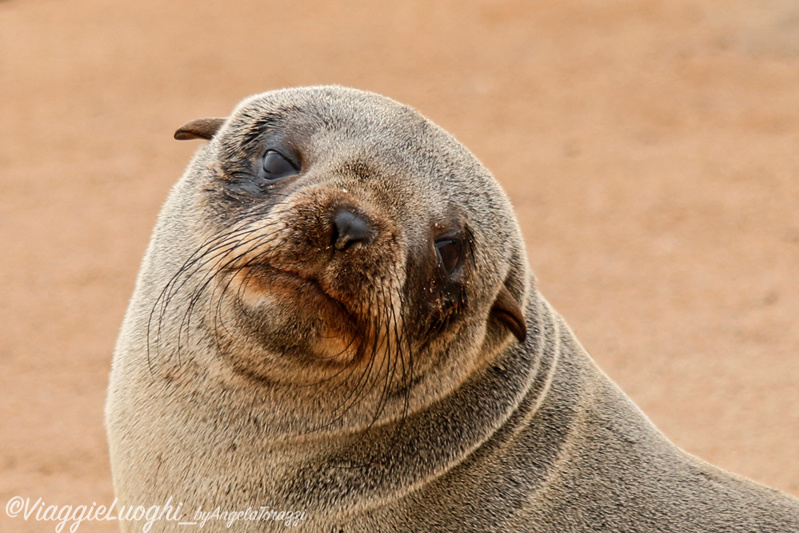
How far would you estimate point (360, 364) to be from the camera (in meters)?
2.90

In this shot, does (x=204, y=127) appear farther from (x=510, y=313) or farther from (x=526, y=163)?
(x=526, y=163)

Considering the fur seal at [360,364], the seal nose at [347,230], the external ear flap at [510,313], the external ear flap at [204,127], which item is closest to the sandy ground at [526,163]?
the fur seal at [360,364]

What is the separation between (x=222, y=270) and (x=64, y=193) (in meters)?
6.66

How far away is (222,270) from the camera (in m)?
2.83

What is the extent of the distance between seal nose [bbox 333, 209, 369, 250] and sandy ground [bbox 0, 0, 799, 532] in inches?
123

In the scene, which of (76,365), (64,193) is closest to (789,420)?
(76,365)

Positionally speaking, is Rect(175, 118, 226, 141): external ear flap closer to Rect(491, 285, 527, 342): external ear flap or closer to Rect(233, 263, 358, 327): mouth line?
Rect(233, 263, 358, 327): mouth line

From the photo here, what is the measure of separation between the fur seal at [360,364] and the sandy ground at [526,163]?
2.25 meters

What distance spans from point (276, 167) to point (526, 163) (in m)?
6.97

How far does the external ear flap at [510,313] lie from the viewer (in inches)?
124

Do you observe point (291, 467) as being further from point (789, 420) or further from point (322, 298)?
point (789, 420)

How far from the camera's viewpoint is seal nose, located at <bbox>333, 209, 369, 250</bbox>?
2.61 m

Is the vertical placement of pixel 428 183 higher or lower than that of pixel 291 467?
higher

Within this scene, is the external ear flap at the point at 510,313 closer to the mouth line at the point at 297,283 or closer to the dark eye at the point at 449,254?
the dark eye at the point at 449,254
